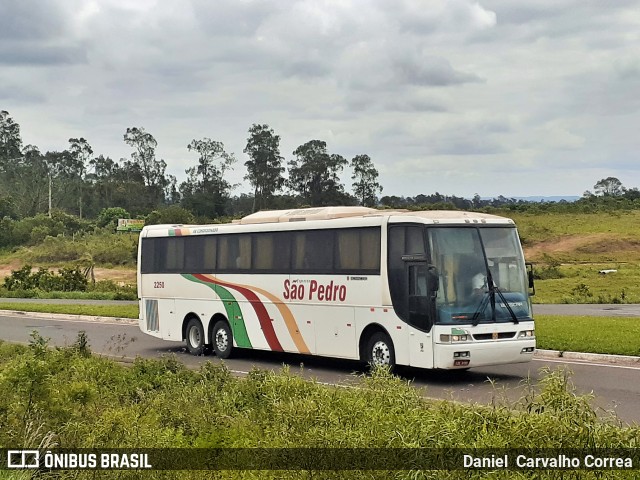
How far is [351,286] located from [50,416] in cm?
749

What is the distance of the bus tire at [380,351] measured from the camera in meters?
15.9

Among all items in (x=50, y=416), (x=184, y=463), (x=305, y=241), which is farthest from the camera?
(x=305, y=241)

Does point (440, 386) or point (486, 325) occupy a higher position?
point (486, 325)

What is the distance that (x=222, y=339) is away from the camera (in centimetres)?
2059

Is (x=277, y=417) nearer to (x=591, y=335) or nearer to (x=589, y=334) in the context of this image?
(x=591, y=335)

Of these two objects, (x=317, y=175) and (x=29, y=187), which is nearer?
(x=317, y=175)

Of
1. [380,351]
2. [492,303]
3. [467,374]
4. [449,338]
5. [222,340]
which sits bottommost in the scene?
[467,374]

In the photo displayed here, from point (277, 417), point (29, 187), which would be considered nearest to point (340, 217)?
point (277, 417)

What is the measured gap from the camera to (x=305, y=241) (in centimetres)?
1819

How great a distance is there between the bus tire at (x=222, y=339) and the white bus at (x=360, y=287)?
0.03 metres

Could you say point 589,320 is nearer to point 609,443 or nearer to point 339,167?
point 609,443

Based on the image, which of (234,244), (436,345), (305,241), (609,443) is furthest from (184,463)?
(234,244)

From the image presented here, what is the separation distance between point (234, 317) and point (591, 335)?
8.07m

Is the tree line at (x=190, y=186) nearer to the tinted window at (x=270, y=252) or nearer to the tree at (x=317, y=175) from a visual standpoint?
the tree at (x=317, y=175)
